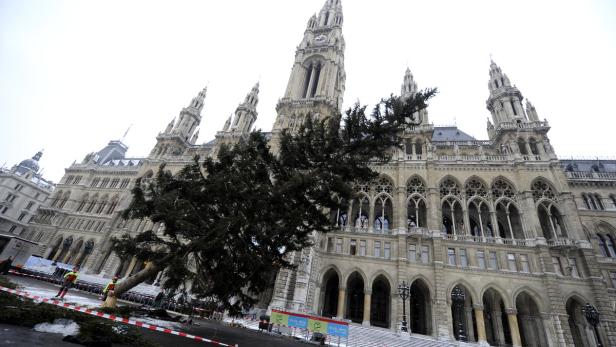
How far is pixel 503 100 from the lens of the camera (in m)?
32.8

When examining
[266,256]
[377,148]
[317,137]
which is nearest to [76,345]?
[266,256]

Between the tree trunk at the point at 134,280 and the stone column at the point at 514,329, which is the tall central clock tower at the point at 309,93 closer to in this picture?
the tree trunk at the point at 134,280

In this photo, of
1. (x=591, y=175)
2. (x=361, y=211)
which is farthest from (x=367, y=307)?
(x=591, y=175)

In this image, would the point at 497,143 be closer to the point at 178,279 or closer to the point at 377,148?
the point at 377,148

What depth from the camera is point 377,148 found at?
13.1m

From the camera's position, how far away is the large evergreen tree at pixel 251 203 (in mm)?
Answer: 11695

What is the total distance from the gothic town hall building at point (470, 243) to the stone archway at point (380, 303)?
0.10 meters

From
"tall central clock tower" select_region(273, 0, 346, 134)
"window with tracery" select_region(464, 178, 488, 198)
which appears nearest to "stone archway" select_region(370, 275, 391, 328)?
"window with tracery" select_region(464, 178, 488, 198)

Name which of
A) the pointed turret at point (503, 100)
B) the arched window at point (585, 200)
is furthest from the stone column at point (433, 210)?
the arched window at point (585, 200)

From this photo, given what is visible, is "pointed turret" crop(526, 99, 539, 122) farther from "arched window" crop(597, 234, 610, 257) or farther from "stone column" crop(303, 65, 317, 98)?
"stone column" crop(303, 65, 317, 98)

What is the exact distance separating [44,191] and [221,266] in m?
70.1

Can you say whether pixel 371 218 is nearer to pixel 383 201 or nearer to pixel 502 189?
pixel 383 201

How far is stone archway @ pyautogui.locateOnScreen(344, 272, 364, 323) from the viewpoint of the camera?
28.2 m

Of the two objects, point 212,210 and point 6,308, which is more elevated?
point 212,210
